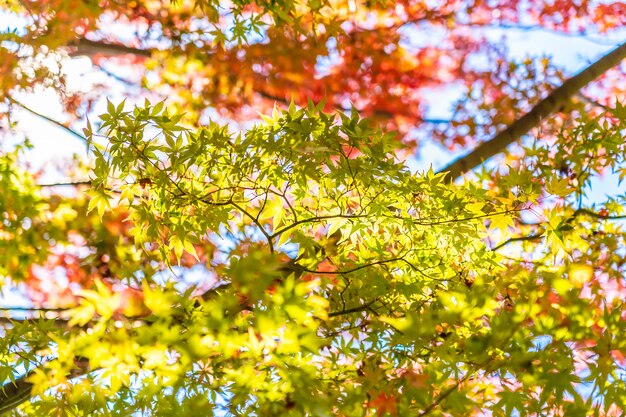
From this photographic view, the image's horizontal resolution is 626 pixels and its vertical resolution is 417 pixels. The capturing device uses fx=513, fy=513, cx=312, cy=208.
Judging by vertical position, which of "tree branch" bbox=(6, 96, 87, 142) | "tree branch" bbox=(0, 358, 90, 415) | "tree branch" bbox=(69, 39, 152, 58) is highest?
"tree branch" bbox=(69, 39, 152, 58)

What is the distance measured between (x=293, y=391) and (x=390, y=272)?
790mm

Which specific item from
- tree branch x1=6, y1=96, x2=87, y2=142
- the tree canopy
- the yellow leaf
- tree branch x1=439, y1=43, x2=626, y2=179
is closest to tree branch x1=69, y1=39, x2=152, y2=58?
the tree canopy

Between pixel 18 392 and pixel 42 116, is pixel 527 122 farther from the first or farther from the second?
pixel 18 392

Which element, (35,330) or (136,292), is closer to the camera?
(35,330)

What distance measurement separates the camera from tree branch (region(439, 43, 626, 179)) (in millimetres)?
3064

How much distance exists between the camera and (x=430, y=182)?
1857mm

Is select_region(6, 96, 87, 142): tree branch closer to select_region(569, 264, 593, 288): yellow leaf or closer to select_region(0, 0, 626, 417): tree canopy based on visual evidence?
select_region(0, 0, 626, 417): tree canopy

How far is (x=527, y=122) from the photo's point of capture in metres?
3.19

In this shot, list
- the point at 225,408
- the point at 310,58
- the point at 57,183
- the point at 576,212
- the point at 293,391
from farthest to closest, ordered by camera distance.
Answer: the point at 310,58 → the point at 57,183 → the point at 576,212 → the point at 225,408 → the point at 293,391

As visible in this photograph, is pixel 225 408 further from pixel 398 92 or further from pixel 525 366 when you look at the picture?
pixel 398 92

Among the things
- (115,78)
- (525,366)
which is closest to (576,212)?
(525,366)

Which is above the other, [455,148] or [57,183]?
[455,148]

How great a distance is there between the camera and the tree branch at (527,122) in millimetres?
3064

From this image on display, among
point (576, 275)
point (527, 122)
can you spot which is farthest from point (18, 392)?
point (527, 122)
